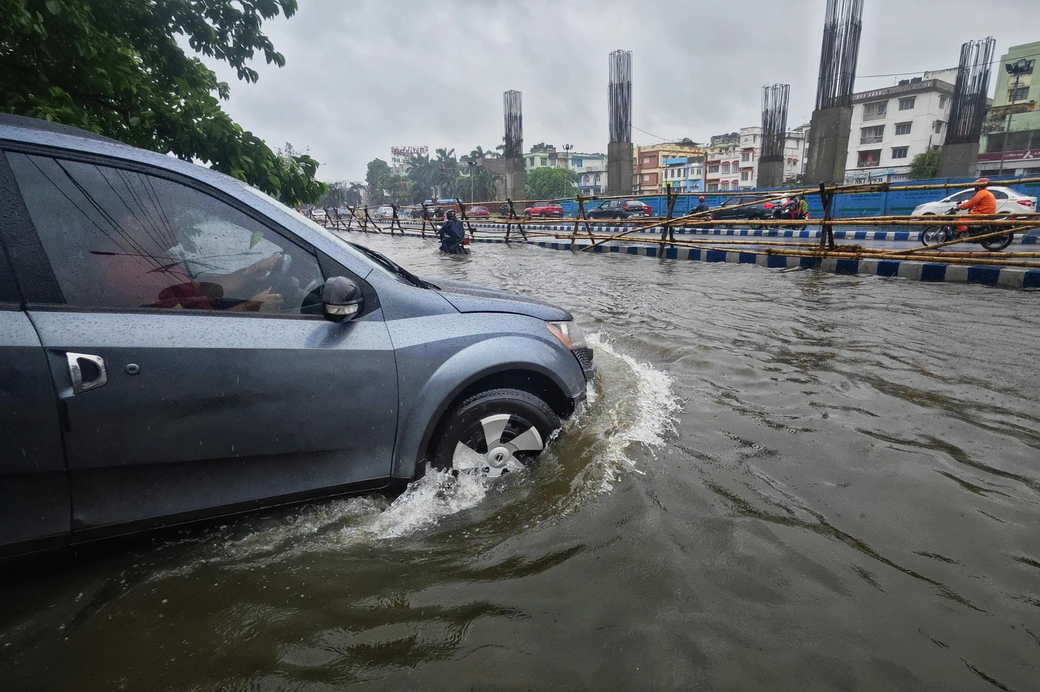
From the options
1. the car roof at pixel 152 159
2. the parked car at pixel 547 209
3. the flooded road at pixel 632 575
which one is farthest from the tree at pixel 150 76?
the parked car at pixel 547 209

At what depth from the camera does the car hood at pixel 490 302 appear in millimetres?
2750

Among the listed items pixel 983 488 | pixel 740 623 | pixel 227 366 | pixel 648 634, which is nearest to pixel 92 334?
pixel 227 366

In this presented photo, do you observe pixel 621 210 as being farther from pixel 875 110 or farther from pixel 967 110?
pixel 875 110

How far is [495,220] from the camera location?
22391 millimetres

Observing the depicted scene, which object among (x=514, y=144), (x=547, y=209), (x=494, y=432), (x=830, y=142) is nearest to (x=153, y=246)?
(x=494, y=432)

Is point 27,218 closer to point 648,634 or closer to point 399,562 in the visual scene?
point 399,562

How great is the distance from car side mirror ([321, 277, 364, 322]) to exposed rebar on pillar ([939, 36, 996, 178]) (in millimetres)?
38458

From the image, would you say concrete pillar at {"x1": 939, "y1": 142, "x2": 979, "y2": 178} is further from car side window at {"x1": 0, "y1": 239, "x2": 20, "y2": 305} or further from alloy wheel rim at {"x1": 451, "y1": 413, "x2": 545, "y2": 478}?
car side window at {"x1": 0, "y1": 239, "x2": 20, "y2": 305}

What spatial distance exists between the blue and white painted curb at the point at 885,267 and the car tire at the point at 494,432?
8.99m

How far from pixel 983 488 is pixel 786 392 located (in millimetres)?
1467

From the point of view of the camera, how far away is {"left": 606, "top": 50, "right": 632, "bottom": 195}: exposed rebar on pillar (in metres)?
38.0

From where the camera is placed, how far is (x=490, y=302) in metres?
2.89

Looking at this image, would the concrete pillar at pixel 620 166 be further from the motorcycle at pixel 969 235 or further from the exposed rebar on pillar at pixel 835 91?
the motorcycle at pixel 969 235

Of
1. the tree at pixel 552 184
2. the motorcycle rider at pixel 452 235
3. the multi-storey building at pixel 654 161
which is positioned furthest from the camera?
the tree at pixel 552 184
